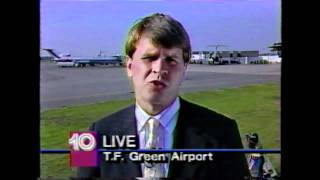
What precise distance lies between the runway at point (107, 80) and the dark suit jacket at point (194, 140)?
180 mm

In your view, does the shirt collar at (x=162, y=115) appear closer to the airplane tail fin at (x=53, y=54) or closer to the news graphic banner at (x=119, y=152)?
the news graphic banner at (x=119, y=152)

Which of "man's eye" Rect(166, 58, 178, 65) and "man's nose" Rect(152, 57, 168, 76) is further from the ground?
"man's eye" Rect(166, 58, 178, 65)

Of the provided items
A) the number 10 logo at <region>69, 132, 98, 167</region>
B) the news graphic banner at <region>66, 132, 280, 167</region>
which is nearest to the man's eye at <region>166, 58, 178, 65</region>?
the news graphic banner at <region>66, 132, 280, 167</region>

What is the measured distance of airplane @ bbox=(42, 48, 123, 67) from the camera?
465 centimetres

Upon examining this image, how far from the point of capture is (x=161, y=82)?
Result: 181 inches

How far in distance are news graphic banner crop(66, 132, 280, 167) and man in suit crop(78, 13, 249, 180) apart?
3cm

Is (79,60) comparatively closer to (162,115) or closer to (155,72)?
(155,72)

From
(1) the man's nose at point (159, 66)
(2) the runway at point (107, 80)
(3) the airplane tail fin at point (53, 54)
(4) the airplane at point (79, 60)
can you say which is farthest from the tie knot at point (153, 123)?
(3) the airplane tail fin at point (53, 54)

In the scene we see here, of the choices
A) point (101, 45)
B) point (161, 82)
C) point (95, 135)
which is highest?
point (101, 45)

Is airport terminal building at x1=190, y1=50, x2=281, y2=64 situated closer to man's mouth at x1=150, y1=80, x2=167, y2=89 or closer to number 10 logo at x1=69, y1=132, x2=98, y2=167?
man's mouth at x1=150, y1=80, x2=167, y2=89

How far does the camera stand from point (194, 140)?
4.61m
